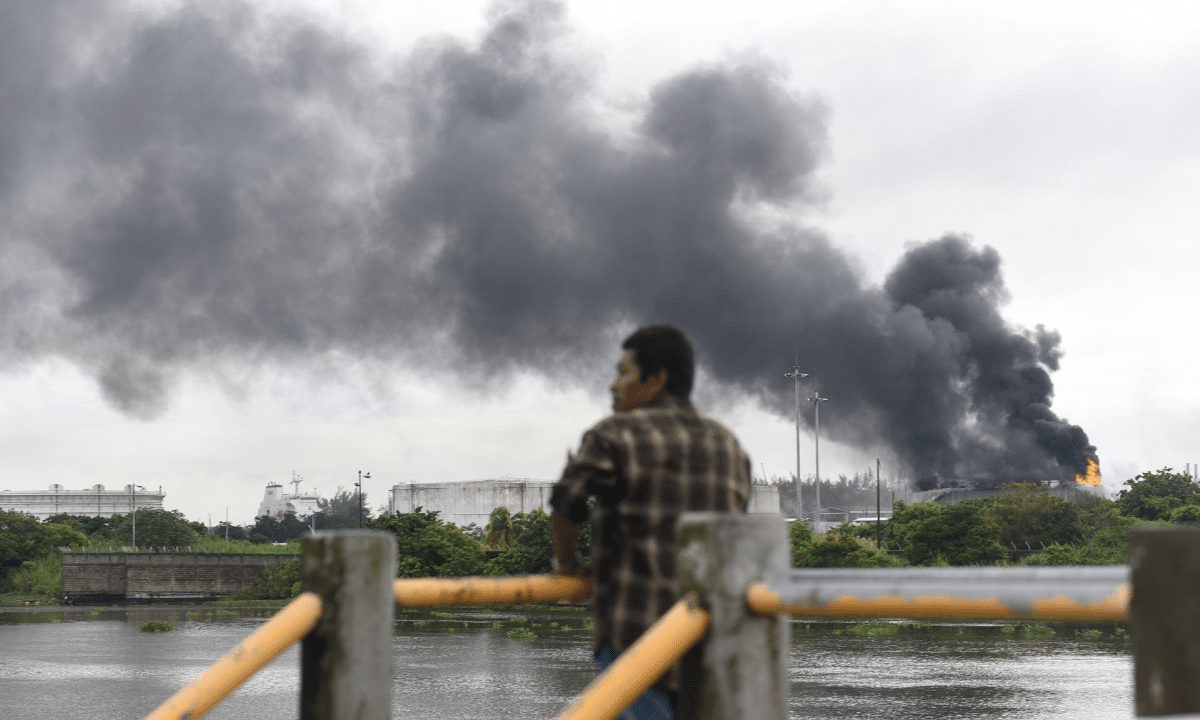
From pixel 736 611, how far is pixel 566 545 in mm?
877

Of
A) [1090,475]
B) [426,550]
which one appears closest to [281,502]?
[1090,475]

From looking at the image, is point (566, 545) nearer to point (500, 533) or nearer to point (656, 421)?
point (656, 421)

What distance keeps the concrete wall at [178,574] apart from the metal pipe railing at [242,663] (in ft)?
167

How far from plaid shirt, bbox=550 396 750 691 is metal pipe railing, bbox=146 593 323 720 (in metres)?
0.64

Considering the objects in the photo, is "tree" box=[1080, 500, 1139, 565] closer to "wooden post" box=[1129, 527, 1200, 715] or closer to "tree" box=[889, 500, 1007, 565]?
"tree" box=[889, 500, 1007, 565]

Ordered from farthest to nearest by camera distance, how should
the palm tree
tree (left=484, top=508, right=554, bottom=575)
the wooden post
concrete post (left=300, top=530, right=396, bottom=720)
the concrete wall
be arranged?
the concrete wall
the palm tree
tree (left=484, top=508, right=554, bottom=575)
concrete post (left=300, top=530, right=396, bottom=720)
the wooden post

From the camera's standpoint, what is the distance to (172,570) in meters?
51.9

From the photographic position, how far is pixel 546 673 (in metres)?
16.5

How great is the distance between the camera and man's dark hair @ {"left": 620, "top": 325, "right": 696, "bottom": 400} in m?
2.95

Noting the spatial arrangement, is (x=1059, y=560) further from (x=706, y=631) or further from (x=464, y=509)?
(x=464, y=509)

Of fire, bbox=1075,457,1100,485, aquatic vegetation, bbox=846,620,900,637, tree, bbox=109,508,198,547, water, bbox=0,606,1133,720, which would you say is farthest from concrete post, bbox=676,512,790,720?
fire, bbox=1075,457,1100,485

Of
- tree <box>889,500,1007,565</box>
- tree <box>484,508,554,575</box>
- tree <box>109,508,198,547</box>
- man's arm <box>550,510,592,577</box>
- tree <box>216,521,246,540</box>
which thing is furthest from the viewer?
tree <box>216,521,246,540</box>

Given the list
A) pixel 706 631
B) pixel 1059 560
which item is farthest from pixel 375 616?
pixel 1059 560

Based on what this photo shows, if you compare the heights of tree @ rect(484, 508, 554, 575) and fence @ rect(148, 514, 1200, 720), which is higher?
fence @ rect(148, 514, 1200, 720)
